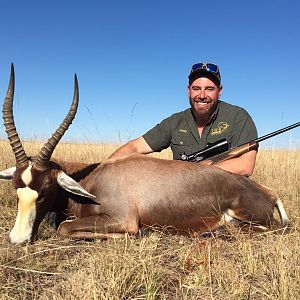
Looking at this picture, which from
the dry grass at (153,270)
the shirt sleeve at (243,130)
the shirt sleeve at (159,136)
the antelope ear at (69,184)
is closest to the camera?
the dry grass at (153,270)

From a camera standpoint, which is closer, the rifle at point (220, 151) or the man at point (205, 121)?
the rifle at point (220, 151)

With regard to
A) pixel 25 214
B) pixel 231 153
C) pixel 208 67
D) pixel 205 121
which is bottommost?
pixel 25 214

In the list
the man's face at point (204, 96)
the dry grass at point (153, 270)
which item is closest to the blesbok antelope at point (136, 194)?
the dry grass at point (153, 270)

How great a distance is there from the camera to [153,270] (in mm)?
2672

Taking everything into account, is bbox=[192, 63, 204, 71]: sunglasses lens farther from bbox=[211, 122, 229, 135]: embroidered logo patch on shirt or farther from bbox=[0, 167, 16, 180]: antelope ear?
bbox=[0, 167, 16, 180]: antelope ear

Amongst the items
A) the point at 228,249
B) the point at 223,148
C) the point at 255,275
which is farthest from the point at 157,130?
the point at 255,275

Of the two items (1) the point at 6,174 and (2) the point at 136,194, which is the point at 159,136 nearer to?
(2) the point at 136,194

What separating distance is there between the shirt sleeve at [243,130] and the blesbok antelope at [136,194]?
2.97ft

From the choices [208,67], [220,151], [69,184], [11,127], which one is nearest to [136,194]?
[69,184]

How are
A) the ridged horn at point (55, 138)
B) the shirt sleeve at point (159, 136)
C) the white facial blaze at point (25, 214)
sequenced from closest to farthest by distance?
the white facial blaze at point (25, 214) → the ridged horn at point (55, 138) → the shirt sleeve at point (159, 136)

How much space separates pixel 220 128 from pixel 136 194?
6.01 ft

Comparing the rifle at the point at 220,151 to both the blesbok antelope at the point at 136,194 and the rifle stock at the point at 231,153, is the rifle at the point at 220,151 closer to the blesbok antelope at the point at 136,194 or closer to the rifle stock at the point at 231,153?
the rifle stock at the point at 231,153

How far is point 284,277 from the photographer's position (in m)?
2.55

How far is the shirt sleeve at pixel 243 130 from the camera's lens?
5352mm
